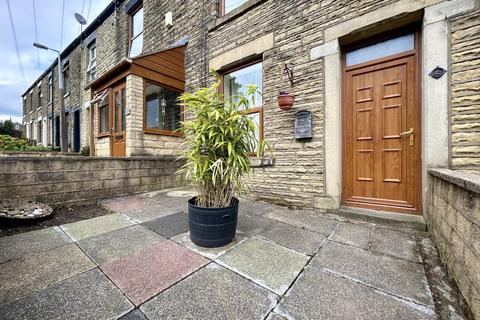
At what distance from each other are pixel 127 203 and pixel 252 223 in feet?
7.46

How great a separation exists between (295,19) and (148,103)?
152 inches

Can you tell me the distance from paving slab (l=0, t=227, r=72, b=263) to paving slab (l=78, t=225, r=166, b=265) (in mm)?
266

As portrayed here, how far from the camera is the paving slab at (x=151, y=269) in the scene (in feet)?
4.35

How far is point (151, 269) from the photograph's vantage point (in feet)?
5.11

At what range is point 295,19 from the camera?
134 inches

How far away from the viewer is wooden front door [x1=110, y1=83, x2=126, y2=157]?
5.09 meters

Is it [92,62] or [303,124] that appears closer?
[303,124]

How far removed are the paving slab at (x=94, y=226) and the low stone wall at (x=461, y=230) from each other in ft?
10.0

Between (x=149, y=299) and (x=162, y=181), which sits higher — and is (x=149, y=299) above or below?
below

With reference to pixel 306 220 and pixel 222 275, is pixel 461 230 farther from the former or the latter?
pixel 222 275

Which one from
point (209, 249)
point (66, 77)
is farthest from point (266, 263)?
point (66, 77)

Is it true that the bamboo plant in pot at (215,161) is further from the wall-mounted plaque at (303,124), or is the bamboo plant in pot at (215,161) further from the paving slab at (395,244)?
the paving slab at (395,244)

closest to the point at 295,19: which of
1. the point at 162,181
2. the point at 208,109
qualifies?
the point at 208,109

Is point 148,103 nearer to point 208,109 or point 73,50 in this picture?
point 208,109
